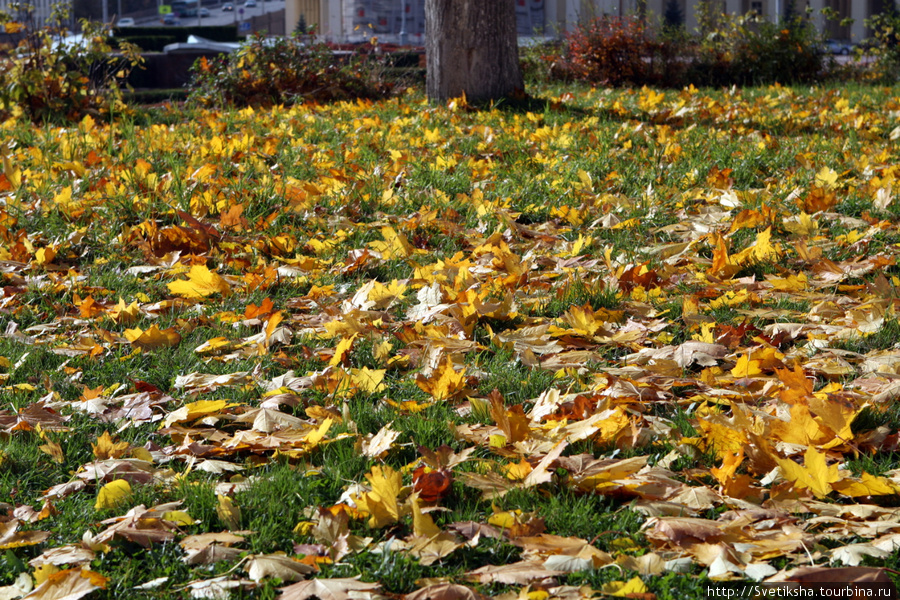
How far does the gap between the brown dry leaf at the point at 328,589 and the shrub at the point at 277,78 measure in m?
9.22

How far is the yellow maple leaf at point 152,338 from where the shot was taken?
9.74 feet

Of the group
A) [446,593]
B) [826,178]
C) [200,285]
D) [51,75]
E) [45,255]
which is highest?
[51,75]

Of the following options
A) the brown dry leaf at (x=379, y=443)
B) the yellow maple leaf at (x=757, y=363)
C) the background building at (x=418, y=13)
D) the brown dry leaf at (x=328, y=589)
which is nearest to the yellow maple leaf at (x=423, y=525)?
the brown dry leaf at (x=328, y=589)

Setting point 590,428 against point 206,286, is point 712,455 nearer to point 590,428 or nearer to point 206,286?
point 590,428

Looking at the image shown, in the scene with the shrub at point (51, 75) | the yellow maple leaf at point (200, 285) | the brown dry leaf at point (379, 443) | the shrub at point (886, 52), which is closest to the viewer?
the brown dry leaf at point (379, 443)

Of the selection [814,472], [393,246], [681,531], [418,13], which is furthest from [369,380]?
[418,13]

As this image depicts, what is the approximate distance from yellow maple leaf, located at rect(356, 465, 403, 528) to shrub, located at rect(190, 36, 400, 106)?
352 inches

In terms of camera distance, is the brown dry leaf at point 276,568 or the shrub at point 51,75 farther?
the shrub at point 51,75

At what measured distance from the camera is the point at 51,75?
8.34 metres

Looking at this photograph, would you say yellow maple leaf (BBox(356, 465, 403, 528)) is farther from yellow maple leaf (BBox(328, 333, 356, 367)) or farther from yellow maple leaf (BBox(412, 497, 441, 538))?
yellow maple leaf (BBox(328, 333, 356, 367))

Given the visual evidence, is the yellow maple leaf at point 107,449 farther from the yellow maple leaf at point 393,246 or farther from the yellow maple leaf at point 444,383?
the yellow maple leaf at point 393,246

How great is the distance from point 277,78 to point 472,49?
3.05 meters

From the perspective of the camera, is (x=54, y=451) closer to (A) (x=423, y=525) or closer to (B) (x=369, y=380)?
(B) (x=369, y=380)

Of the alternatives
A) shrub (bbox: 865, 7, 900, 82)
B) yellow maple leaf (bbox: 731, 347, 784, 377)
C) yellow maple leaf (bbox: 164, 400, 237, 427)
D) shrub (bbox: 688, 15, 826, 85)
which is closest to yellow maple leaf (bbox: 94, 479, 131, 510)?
yellow maple leaf (bbox: 164, 400, 237, 427)
